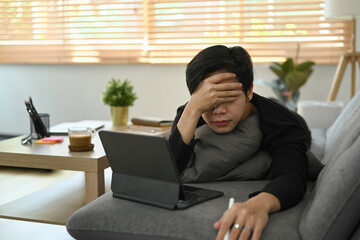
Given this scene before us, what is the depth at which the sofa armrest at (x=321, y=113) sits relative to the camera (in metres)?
3.38

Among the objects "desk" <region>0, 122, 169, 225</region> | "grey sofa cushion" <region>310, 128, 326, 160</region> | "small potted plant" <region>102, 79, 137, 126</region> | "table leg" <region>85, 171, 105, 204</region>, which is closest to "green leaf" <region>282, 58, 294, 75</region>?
"grey sofa cushion" <region>310, 128, 326, 160</region>

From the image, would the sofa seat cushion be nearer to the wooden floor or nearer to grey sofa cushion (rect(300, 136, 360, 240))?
grey sofa cushion (rect(300, 136, 360, 240))

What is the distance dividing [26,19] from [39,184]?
110 inches

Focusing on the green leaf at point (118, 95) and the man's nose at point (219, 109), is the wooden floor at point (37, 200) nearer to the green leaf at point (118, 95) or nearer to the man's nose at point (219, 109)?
the green leaf at point (118, 95)

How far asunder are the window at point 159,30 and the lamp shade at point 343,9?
709 millimetres

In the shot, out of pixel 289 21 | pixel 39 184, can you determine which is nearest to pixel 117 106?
pixel 39 184

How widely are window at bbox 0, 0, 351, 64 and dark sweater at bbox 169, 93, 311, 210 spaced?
117 inches

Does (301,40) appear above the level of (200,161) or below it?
above

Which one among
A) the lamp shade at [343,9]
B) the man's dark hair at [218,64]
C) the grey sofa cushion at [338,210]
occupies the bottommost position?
the grey sofa cushion at [338,210]

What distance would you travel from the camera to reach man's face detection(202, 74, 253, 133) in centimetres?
143

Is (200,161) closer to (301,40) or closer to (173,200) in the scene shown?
(173,200)

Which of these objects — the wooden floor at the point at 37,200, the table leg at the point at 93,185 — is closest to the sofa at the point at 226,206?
the wooden floor at the point at 37,200

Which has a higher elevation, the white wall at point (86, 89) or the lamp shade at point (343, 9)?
the lamp shade at point (343, 9)

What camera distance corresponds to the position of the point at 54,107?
5246 mm
